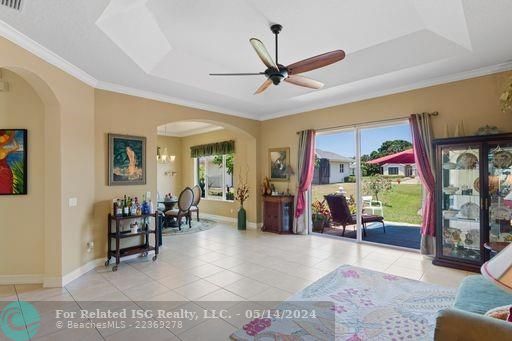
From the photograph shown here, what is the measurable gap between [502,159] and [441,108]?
1215mm

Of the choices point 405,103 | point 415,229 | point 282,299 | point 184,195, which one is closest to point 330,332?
point 282,299

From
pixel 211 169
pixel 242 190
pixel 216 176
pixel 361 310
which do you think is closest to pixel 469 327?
pixel 361 310

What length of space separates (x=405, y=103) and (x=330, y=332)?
418 centimetres

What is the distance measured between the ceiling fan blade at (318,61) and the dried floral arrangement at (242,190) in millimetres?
4554

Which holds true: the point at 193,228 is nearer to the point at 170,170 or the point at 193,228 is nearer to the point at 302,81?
the point at 170,170

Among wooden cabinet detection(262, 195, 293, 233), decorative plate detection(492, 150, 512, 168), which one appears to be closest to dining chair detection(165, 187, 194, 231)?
wooden cabinet detection(262, 195, 293, 233)

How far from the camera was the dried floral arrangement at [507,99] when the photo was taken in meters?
3.35

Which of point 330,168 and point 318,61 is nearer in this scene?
point 318,61

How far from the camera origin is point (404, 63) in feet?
12.8

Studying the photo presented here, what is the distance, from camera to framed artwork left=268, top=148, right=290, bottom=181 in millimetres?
6697

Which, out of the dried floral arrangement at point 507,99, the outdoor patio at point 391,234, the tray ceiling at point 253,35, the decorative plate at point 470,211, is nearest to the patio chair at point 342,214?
the outdoor patio at point 391,234

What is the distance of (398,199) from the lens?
5.88 m

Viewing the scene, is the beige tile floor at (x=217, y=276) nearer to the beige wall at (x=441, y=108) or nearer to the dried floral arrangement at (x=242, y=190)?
the dried floral arrangement at (x=242, y=190)

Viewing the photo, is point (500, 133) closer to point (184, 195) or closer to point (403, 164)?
point (403, 164)
